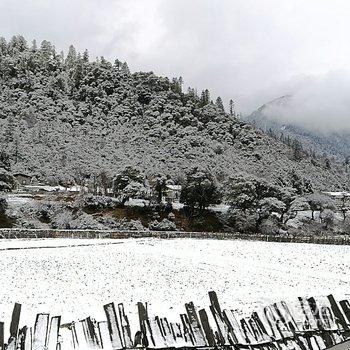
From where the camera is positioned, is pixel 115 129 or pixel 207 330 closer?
pixel 207 330

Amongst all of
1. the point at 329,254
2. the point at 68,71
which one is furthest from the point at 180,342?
the point at 68,71

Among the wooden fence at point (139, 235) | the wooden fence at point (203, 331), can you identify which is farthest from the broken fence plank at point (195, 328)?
the wooden fence at point (139, 235)

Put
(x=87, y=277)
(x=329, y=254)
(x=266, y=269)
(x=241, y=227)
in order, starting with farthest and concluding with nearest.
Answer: (x=241, y=227)
(x=329, y=254)
(x=266, y=269)
(x=87, y=277)

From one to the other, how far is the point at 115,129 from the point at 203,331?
108 meters

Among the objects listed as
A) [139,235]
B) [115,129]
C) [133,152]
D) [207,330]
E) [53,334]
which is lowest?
[53,334]

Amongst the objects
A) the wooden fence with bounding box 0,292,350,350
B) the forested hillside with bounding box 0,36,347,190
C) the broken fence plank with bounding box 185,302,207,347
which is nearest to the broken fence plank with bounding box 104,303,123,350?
the wooden fence with bounding box 0,292,350,350

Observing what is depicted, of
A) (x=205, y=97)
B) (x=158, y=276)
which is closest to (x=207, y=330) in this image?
(x=158, y=276)

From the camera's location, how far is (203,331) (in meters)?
9.77

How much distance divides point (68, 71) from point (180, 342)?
14294 cm

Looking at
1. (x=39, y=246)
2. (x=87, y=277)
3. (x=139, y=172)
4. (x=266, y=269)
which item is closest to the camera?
(x=87, y=277)

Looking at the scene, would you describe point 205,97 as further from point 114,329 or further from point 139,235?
point 114,329

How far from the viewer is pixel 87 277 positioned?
2366 centimetres

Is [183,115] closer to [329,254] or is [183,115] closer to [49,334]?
[329,254]

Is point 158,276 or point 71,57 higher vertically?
point 71,57
